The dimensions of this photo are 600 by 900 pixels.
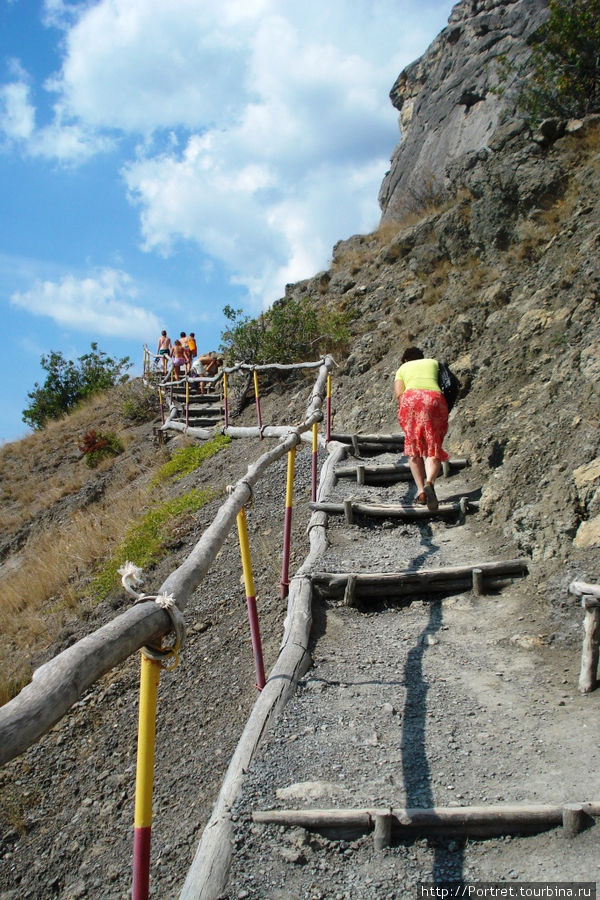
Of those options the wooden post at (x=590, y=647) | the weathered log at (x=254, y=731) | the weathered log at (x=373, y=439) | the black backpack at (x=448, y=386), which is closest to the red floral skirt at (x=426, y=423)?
the black backpack at (x=448, y=386)

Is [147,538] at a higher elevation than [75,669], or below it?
below

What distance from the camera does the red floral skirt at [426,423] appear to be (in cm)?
650

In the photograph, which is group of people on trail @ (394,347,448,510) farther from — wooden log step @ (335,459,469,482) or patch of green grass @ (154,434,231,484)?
patch of green grass @ (154,434,231,484)

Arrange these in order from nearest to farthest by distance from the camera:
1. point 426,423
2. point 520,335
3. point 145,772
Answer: point 145,772 < point 426,423 < point 520,335

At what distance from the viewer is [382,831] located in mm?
2637

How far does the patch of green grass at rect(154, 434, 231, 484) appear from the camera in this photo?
1209 centimetres

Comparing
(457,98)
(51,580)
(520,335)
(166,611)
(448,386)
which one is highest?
(457,98)

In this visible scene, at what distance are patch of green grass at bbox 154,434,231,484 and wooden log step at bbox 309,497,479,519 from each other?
17.5ft

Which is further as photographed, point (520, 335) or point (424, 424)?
point (520, 335)

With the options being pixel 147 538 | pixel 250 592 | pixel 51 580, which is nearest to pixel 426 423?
pixel 250 592

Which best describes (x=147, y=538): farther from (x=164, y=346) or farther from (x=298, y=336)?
(x=164, y=346)

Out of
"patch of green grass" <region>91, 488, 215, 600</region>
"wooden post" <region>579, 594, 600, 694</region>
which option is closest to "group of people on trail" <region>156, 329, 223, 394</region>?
"patch of green grass" <region>91, 488, 215, 600</region>

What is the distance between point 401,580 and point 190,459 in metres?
7.89

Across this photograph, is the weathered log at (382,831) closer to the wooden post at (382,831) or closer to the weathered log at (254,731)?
the wooden post at (382,831)
